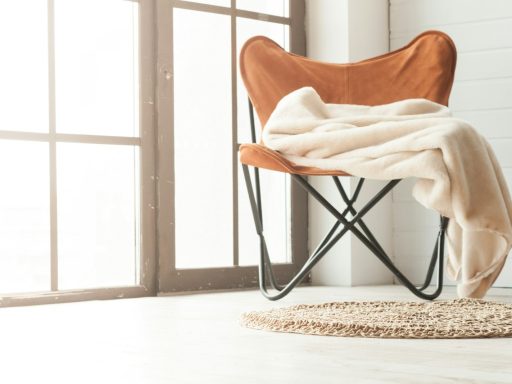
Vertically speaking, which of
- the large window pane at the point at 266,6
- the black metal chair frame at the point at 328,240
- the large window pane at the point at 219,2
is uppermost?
the large window pane at the point at 266,6

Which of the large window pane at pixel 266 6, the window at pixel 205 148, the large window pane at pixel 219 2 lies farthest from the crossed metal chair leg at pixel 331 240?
the large window pane at pixel 266 6

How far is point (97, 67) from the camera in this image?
3.54 m

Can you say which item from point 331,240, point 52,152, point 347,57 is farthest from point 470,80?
point 52,152

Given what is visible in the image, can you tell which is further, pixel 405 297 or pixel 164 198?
pixel 164 198

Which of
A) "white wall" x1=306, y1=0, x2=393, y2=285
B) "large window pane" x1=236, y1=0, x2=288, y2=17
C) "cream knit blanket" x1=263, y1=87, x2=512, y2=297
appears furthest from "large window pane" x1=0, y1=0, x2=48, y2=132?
"white wall" x1=306, y1=0, x2=393, y2=285

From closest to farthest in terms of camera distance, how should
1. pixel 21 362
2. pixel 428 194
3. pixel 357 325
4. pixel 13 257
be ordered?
pixel 21 362 < pixel 357 325 < pixel 428 194 < pixel 13 257

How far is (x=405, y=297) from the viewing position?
134 inches

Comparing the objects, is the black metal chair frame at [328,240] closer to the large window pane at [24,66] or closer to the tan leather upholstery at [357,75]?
the tan leather upholstery at [357,75]

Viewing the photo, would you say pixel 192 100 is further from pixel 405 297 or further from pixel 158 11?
pixel 405 297

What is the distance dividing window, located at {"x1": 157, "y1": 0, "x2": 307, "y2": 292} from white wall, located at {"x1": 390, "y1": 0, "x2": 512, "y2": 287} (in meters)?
0.57

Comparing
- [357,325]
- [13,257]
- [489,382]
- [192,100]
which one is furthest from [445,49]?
[489,382]

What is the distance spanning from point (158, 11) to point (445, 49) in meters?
1.12

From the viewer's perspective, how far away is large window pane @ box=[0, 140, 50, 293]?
3.25 m

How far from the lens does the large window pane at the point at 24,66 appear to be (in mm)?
3297
